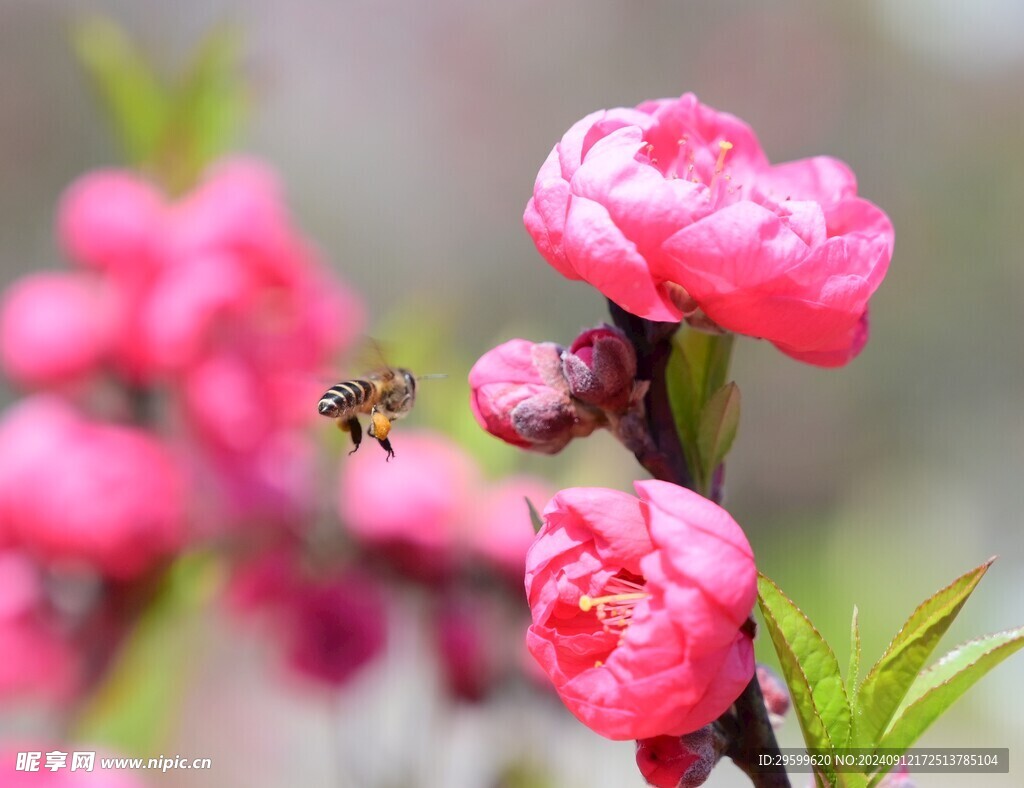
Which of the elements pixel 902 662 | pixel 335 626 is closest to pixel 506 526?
pixel 335 626

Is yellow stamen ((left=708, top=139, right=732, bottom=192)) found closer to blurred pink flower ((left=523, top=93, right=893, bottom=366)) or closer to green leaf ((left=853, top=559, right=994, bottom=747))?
blurred pink flower ((left=523, top=93, right=893, bottom=366))

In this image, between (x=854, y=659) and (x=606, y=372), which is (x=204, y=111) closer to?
(x=606, y=372)

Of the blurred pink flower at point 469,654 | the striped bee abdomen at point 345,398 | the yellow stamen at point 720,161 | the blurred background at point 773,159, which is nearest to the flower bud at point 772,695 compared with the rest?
the yellow stamen at point 720,161

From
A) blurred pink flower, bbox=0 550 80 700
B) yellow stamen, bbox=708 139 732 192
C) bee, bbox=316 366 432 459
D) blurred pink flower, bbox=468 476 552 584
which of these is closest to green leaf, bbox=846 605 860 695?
yellow stamen, bbox=708 139 732 192

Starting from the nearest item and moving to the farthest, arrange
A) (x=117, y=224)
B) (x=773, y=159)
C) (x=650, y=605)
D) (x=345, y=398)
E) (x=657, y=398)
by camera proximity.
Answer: (x=650, y=605), (x=657, y=398), (x=345, y=398), (x=117, y=224), (x=773, y=159)

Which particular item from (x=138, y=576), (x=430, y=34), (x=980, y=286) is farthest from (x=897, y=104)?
(x=138, y=576)
